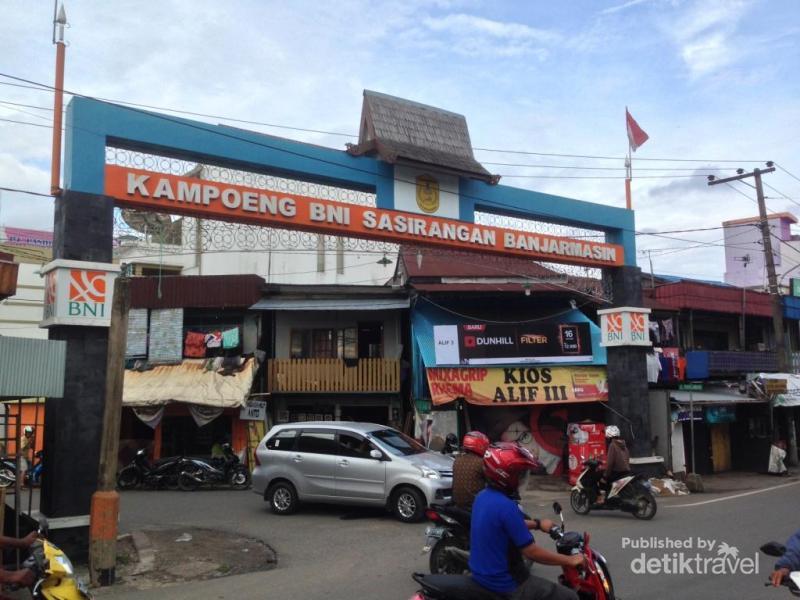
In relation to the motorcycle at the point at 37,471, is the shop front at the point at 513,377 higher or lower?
higher

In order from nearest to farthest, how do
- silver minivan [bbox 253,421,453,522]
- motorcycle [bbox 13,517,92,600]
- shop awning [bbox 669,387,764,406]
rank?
1. motorcycle [bbox 13,517,92,600]
2. silver minivan [bbox 253,421,453,522]
3. shop awning [bbox 669,387,764,406]

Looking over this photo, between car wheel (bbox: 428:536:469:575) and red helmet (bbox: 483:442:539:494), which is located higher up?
red helmet (bbox: 483:442:539:494)

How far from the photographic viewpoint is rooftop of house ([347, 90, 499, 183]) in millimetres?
12641

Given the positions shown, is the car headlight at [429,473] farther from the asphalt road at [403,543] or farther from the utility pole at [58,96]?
the utility pole at [58,96]

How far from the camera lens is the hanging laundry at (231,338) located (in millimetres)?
20798

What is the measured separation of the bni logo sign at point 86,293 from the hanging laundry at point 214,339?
38.4 ft

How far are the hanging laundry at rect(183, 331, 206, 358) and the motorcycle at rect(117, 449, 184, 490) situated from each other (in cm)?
355

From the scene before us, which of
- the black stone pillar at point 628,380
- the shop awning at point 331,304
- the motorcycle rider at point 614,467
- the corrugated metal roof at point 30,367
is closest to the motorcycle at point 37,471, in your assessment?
the corrugated metal roof at point 30,367

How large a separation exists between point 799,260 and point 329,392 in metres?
23.9

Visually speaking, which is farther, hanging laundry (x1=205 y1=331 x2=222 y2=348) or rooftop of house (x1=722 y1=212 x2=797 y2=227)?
rooftop of house (x1=722 y1=212 x2=797 y2=227)

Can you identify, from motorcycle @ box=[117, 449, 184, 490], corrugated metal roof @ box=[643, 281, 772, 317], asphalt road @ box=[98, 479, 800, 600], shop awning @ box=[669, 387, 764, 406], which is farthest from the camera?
corrugated metal roof @ box=[643, 281, 772, 317]

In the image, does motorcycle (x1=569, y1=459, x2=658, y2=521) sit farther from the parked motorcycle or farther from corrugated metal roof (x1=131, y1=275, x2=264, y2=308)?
corrugated metal roof (x1=131, y1=275, x2=264, y2=308)

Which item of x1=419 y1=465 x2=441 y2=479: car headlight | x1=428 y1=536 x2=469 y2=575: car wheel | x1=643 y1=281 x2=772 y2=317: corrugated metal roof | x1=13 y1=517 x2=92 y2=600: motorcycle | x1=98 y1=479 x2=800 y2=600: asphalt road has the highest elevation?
x1=643 y1=281 x2=772 y2=317: corrugated metal roof

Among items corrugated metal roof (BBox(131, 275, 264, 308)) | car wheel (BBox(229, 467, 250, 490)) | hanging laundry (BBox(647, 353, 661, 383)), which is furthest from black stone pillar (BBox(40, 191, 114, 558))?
hanging laundry (BBox(647, 353, 661, 383))
